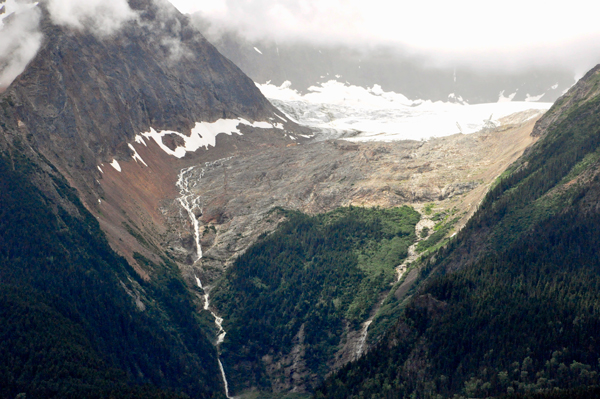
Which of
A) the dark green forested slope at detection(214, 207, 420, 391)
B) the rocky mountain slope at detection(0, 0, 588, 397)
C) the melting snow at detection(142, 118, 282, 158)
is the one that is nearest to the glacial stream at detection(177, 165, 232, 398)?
the rocky mountain slope at detection(0, 0, 588, 397)

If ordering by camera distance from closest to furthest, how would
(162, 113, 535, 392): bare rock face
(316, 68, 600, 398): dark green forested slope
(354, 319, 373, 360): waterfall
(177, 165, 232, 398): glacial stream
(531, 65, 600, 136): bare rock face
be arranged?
(316, 68, 600, 398): dark green forested slope, (354, 319, 373, 360): waterfall, (177, 165, 232, 398): glacial stream, (531, 65, 600, 136): bare rock face, (162, 113, 535, 392): bare rock face

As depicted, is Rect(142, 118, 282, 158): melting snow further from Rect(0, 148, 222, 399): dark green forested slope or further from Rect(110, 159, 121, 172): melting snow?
Rect(0, 148, 222, 399): dark green forested slope

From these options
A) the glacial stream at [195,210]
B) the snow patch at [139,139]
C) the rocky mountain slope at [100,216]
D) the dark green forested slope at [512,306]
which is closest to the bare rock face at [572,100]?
the dark green forested slope at [512,306]

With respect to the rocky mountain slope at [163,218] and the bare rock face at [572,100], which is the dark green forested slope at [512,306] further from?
the bare rock face at [572,100]

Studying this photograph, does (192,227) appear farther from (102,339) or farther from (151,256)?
(102,339)

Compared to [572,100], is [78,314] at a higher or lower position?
lower

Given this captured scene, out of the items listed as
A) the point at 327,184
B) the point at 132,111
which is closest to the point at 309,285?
the point at 327,184

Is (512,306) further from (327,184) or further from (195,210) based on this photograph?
(195,210)
